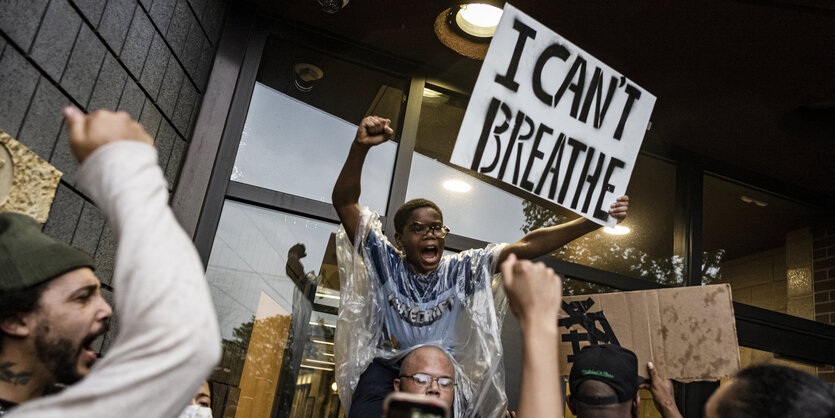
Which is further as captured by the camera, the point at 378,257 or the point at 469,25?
the point at 469,25

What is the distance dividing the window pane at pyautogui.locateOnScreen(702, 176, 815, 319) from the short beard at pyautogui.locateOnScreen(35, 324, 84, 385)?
14.5 feet

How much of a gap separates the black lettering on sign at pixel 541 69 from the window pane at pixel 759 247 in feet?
9.46

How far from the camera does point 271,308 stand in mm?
3326

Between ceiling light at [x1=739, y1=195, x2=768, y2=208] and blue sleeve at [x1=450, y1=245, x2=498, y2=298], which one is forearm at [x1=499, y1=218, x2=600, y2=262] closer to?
blue sleeve at [x1=450, y1=245, x2=498, y2=298]

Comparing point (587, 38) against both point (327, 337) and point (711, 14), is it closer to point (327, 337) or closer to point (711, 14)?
point (711, 14)

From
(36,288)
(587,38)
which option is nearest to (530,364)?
(36,288)

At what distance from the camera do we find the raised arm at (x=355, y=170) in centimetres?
253

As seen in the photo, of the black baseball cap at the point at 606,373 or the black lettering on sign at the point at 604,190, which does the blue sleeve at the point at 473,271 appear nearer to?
the black lettering on sign at the point at 604,190

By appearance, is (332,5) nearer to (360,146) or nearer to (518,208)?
(360,146)

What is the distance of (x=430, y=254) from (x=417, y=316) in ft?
0.97

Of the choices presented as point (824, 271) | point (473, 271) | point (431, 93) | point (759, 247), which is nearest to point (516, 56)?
point (473, 271)

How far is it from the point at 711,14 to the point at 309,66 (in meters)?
2.35

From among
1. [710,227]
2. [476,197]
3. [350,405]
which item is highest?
[710,227]

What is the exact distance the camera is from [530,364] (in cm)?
107
